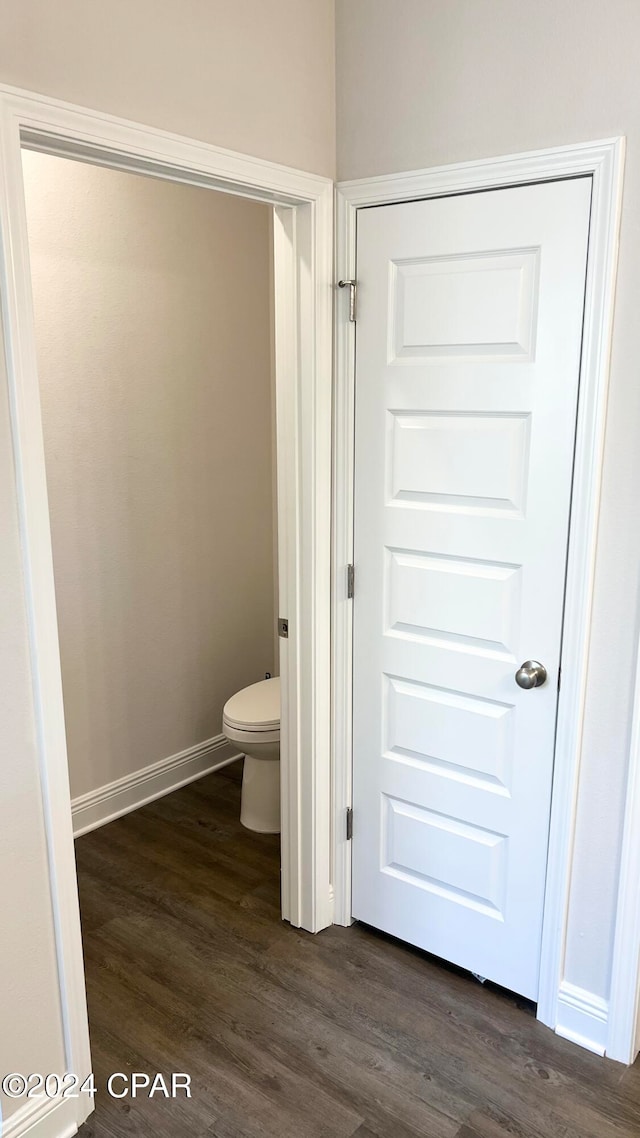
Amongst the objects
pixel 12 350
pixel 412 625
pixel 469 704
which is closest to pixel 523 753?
pixel 469 704

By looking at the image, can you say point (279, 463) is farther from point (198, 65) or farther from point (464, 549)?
point (198, 65)

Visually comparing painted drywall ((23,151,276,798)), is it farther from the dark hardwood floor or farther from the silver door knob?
the silver door knob

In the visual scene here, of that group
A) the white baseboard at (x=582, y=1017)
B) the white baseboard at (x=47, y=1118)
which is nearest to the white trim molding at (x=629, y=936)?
the white baseboard at (x=582, y=1017)

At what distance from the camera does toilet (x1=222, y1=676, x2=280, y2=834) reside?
9.91 ft

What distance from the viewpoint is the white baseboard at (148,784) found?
10.3ft

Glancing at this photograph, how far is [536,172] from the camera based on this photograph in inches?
73.9

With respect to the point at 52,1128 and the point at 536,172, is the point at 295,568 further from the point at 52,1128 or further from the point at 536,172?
the point at 52,1128

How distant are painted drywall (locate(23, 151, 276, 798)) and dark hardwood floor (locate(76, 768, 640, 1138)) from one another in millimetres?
772

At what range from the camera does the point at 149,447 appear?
3.17m

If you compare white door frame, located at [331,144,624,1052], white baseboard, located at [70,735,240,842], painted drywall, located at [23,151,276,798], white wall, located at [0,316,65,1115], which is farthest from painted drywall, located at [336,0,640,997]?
white baseboard, located at [70,735,240,842]

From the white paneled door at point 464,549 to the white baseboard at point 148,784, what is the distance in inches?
45.0

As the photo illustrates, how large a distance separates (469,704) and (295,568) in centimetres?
60

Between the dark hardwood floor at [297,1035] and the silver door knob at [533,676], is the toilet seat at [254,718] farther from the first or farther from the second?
the silver door knob at [533,676]

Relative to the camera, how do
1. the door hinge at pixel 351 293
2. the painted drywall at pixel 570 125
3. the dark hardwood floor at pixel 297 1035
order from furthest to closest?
the door hinge at pixel 351 293 → the dark hardwood floor at pixel 297 1035 → the painted drywall at pixel 570 125
